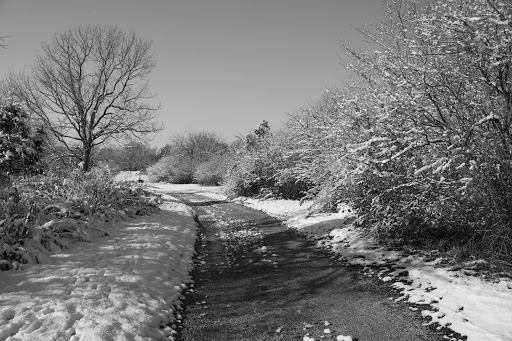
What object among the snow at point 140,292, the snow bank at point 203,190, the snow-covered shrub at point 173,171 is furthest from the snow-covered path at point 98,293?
the snow-covered shrub at point 173,171

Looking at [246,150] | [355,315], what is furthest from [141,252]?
[246,150]

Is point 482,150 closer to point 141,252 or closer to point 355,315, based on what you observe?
point 355,315

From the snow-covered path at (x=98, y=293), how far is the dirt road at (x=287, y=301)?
0.46m

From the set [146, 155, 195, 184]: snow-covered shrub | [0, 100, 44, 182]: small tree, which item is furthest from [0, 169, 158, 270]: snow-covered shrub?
[146, 155, 195, 184]: snow-covered shrub

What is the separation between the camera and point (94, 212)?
1009 centimetres

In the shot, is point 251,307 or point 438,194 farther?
point 438,194

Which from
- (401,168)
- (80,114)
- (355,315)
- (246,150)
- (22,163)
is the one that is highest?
(80,114)

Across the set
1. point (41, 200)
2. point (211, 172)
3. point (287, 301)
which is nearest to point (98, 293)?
point (287, 301)

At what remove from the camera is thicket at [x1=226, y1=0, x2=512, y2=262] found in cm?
539

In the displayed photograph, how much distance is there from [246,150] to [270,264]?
65.4 ft

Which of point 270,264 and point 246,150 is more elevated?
point 246,150

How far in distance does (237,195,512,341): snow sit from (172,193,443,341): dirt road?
0.94ft

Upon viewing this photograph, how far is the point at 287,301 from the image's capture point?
549 centimetres

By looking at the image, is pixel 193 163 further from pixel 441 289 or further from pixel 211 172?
pixel 441 289
